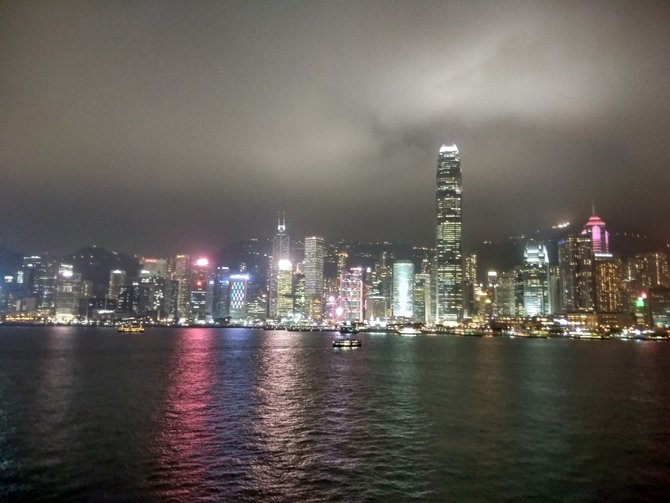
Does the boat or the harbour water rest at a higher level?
the harbour water

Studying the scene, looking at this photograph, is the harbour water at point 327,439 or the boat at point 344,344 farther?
the boat at point 344,344

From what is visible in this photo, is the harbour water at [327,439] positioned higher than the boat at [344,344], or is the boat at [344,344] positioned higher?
the harbour water at [327,439]

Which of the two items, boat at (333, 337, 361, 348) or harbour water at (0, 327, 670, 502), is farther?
boat at (333, 337, 361, 348)

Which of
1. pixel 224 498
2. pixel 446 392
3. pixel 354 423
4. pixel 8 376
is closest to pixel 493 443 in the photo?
pixel 354 423

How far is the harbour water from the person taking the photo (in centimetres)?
2288

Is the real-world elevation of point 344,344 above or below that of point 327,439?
below

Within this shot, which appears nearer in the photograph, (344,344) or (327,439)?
(327,439)

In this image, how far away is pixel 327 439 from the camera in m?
31.2

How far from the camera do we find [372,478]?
79.4 ft

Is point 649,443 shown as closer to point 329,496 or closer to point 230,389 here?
point 329,496

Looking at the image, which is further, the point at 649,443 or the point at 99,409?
the point at 99,409

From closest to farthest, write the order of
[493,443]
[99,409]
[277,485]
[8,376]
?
[277,485] < [493,443] < [99,409] < [8,376]

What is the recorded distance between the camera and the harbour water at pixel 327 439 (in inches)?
901

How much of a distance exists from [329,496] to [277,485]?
273 cm
